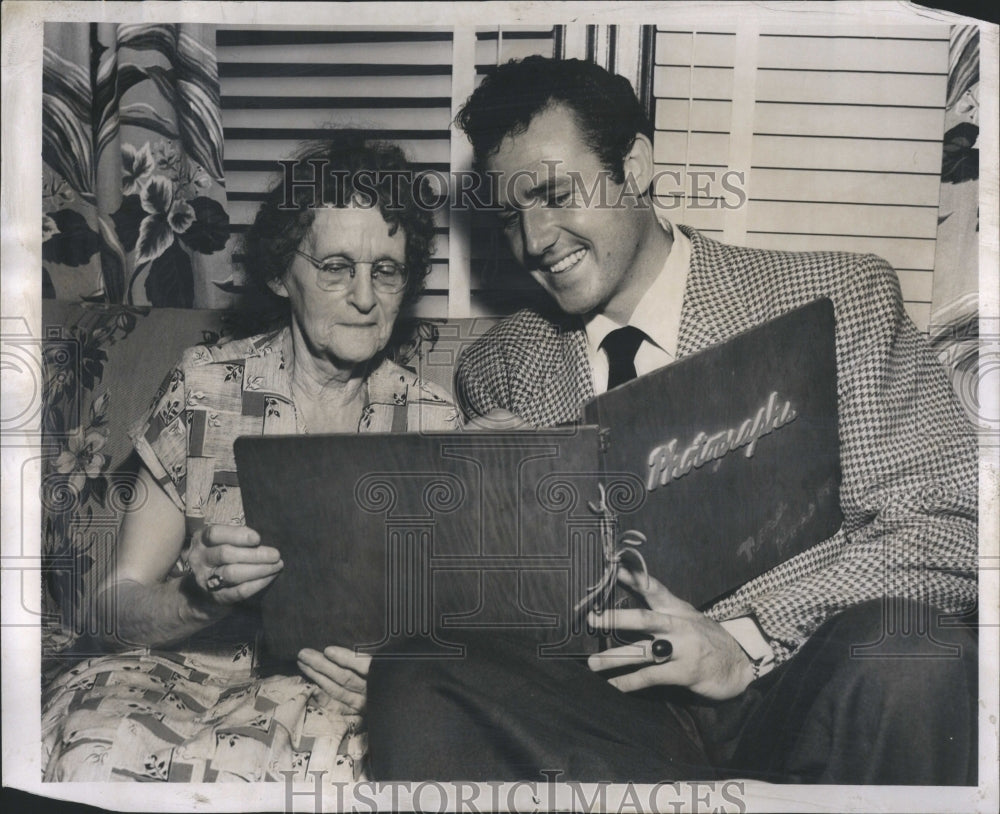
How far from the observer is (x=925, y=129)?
7.83 ft

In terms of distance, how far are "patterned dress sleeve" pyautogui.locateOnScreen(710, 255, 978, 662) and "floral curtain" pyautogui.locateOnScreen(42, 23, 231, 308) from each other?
1444 millimetres

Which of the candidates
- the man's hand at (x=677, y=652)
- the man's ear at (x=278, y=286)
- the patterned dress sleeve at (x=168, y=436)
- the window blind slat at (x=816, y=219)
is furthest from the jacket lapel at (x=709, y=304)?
the patterned dress sleeve at (x=168, y=436)

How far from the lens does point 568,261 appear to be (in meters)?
2.33

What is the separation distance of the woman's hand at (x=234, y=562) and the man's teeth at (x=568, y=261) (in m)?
0.90

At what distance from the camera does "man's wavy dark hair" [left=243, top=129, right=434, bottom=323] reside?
7.63 feet

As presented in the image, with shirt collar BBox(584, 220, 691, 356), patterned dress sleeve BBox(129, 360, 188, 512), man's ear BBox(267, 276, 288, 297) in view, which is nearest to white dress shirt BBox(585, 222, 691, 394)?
shirt collar BBox(584, 220, 691, 356)

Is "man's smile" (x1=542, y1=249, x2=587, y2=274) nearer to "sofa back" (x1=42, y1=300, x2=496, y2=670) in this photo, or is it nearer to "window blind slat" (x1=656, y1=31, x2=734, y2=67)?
"sofa back" (x1=42, y1=300, x2=496, y2=670)

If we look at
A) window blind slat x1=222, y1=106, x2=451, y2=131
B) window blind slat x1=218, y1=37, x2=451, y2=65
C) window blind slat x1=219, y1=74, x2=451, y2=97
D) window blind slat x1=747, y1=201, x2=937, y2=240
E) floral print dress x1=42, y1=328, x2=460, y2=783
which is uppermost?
window blind slat x1=218, y1=37, x2=451, y2=65

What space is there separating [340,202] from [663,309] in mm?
775

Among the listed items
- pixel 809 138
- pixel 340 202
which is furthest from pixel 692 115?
pixel 340 202

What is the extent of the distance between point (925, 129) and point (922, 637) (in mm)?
1179

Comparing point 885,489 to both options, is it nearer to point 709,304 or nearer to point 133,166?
point 709,304

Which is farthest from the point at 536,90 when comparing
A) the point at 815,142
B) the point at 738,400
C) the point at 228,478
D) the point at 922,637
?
the point at 922,637

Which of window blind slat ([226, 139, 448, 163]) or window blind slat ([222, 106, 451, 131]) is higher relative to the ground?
window blind slat ([222, 106, 451, 131])
